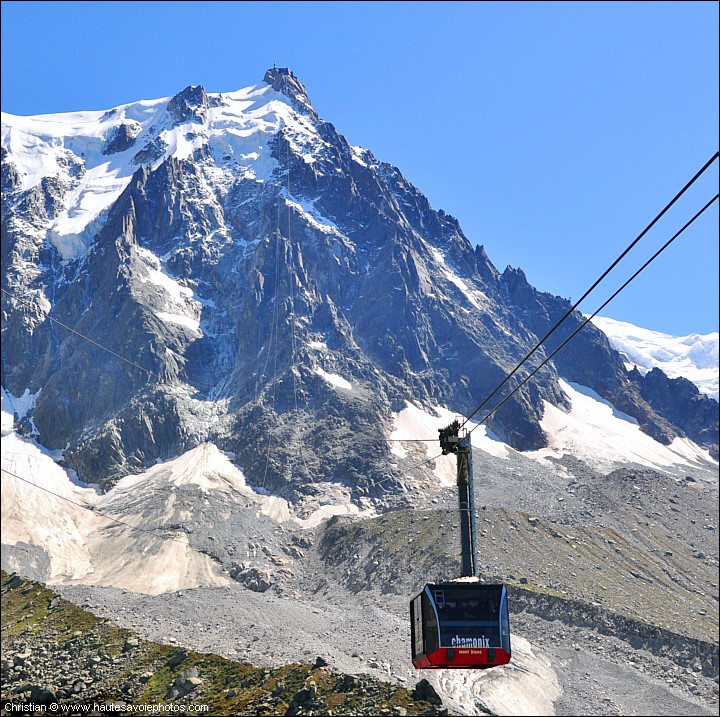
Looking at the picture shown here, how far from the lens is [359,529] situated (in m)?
158

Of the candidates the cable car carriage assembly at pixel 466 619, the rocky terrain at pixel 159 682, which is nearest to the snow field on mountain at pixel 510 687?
→ the rocky terrain at pixel 159 682

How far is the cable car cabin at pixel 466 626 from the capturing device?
2930 centimetres

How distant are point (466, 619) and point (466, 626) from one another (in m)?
0.27

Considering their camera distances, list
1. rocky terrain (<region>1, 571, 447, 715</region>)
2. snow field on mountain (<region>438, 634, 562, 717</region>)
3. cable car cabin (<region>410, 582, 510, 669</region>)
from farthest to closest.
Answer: snow field on mountain (<region>438, 634, 562, 717</region>), rocky terrain (<region>1, 571, 447, 715</region>), cable car cabin (<region>410, 582, 510, 669</region>)

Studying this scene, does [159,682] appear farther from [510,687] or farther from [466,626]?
[466,626]

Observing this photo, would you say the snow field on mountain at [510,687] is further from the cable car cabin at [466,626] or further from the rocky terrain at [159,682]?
the cable car cabin at [466,626]

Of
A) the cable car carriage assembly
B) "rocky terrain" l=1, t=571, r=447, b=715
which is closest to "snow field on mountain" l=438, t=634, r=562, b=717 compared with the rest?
"rocky terrain" l=1, t=571, r=447, b=715

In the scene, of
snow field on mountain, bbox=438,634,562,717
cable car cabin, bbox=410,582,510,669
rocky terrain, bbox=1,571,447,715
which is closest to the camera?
cable car cabin, bbox=410,582,510,669

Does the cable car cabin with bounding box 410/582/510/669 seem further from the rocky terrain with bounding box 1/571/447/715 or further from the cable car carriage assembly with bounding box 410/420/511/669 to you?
the rocky terrain with bounding box 1/571/447/715

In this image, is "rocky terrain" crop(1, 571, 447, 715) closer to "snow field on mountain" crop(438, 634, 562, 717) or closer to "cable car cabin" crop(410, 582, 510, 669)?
"snow field on mountain" crop(438, 634, 562, 717)

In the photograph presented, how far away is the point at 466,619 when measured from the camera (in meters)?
29.6

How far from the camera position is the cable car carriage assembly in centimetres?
2931

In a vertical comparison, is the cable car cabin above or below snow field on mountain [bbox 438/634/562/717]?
above

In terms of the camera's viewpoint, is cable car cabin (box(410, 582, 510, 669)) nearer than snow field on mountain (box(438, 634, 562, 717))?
Yes
